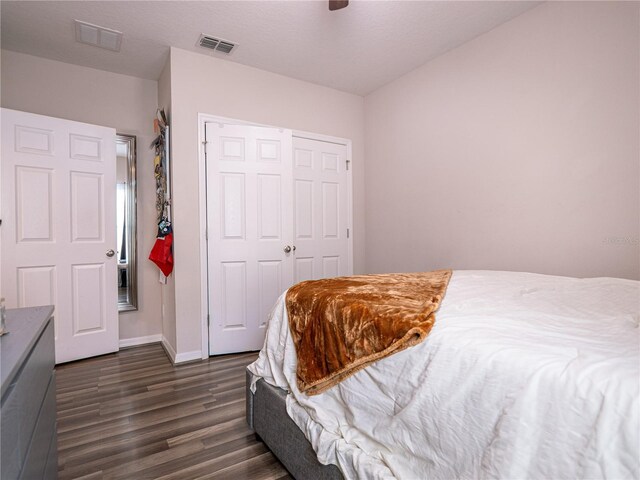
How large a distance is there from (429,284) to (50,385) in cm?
164

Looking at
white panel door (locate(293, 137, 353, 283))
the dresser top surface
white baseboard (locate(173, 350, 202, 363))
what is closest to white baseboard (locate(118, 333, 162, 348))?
white baseboard (locate(173, 350, 202, 363))

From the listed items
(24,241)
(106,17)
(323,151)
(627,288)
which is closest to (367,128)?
(323,151)

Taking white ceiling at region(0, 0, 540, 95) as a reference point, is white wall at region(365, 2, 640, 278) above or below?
below

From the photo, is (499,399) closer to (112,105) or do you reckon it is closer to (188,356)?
(188,356)

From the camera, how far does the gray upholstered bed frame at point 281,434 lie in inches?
52.7

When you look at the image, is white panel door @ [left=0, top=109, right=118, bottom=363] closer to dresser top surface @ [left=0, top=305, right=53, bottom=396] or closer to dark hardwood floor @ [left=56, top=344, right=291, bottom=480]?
dark hardwood floor @ [left=56, top=344, right=291, bottom=480]

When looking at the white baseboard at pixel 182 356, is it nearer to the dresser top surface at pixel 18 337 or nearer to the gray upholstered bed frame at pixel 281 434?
the gray upholstered bed frame at pixel 281 434

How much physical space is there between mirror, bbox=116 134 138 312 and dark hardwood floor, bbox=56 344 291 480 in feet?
2.40

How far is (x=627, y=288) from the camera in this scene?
154 centimetres

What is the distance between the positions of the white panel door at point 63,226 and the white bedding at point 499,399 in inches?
99.2

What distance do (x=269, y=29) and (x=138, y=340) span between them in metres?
3.13

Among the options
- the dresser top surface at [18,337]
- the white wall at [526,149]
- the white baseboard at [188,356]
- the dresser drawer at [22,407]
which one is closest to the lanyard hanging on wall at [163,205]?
the white baseboard at [188,356]

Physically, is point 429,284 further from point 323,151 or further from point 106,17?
point 106,17

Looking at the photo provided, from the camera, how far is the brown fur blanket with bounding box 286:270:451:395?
1.12 metres
